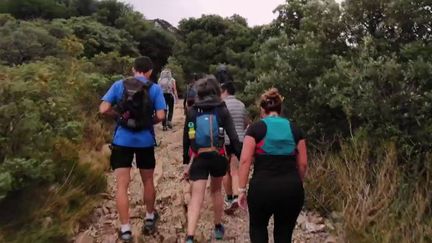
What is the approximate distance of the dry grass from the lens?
534 centimetres

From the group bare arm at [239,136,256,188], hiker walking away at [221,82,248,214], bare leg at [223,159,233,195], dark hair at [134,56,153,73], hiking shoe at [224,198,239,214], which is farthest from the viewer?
bare leg at [223,159,233,195]

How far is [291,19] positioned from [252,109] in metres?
1.98

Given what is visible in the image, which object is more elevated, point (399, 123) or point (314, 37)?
point (314, 37)

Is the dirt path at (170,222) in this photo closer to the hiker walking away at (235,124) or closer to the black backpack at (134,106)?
the hiker walking away at (235,124)

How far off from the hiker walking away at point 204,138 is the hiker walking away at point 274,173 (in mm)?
694

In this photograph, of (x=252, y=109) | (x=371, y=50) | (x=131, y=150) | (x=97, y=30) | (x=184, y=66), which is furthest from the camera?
(x=97, y=30)

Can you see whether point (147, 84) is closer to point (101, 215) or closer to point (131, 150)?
point (131, 150)

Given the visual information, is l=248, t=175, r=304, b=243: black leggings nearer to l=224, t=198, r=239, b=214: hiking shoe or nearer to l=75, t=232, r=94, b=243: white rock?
l=75, t=232, r=94, b=243: white rock

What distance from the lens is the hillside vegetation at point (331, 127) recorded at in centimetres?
554

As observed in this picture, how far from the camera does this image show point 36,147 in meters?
6.00

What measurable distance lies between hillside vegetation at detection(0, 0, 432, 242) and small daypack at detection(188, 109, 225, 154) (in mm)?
1559

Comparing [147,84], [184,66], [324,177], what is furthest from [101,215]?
[184,66]

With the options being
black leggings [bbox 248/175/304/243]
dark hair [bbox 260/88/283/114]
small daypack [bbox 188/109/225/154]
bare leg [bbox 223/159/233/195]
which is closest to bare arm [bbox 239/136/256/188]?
black leggings [bbox 248/175/304/243]

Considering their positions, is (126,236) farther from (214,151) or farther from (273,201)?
(273,201)
